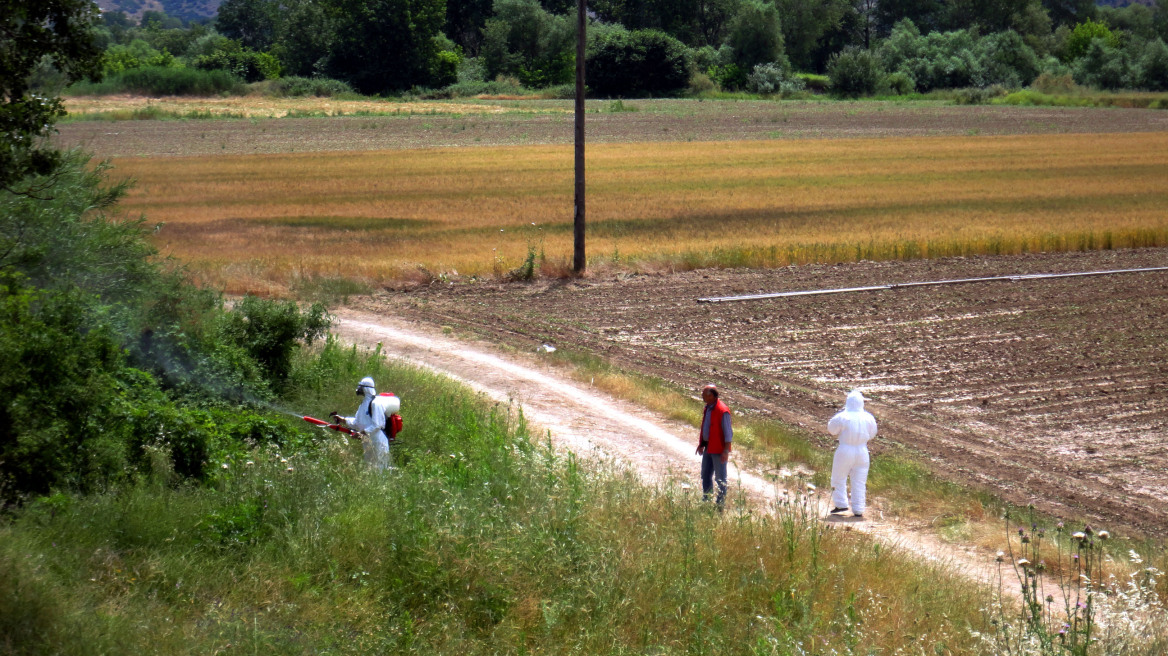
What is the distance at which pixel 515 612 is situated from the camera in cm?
667

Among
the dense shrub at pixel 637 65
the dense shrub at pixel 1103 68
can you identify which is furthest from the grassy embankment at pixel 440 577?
the dense shrub at pixel 1103 68

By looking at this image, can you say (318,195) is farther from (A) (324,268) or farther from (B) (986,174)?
(B) (986,174)

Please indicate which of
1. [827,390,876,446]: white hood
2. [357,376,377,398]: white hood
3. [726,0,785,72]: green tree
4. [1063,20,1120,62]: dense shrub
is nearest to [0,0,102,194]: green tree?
[357,376,377,398]: white hood

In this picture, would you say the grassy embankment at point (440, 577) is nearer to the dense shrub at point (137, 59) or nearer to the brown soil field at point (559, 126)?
the brown soil field at point (559, 126)

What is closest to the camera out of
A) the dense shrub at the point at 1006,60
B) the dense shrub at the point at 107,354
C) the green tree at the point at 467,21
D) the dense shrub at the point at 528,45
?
the dense shrub at the point at 107,354

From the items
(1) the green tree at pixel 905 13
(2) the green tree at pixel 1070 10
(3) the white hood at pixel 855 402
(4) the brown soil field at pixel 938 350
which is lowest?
(4) the brown soil field at pixel 938 350

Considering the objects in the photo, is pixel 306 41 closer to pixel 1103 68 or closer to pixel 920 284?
pixel 1103 68

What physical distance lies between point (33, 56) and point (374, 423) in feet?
14.3

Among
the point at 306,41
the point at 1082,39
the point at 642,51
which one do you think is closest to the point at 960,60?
the point at 1082,39

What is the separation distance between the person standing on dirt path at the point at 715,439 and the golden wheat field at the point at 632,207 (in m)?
13.8

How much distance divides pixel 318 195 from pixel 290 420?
29766 millimetres

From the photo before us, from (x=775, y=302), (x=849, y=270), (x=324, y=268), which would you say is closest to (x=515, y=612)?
(x=775, y=302)

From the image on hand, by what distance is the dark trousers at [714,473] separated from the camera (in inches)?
392

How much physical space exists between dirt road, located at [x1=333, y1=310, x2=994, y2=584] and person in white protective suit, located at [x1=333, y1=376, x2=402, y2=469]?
6.99ft
